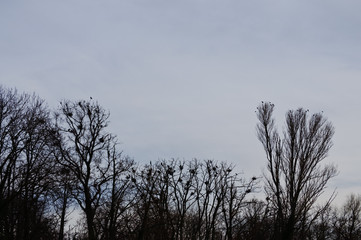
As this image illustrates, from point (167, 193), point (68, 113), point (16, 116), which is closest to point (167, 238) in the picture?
point (167, 193)

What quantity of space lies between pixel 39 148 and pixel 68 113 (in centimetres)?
248

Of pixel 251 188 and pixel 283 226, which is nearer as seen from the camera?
pixel 283 226

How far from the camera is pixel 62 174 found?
2077cm

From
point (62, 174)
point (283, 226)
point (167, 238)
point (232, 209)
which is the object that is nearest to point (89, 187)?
point (62, 174)

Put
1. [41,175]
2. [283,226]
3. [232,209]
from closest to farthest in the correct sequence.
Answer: [283,226]
[41,175]
[232,209]

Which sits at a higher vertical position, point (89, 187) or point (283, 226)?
point (89, 187)

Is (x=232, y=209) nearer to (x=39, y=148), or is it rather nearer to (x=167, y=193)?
(x=167, y=193)

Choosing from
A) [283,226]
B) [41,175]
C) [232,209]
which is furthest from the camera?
[232,209]

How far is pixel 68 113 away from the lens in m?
21.1

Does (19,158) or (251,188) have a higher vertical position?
(19,158)

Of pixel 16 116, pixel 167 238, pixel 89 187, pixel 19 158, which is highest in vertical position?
pixel 16 116

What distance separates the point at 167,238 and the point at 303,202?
6.81 metres

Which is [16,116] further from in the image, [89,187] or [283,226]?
[283,226]

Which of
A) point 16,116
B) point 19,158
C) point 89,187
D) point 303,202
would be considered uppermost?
point 16,116
